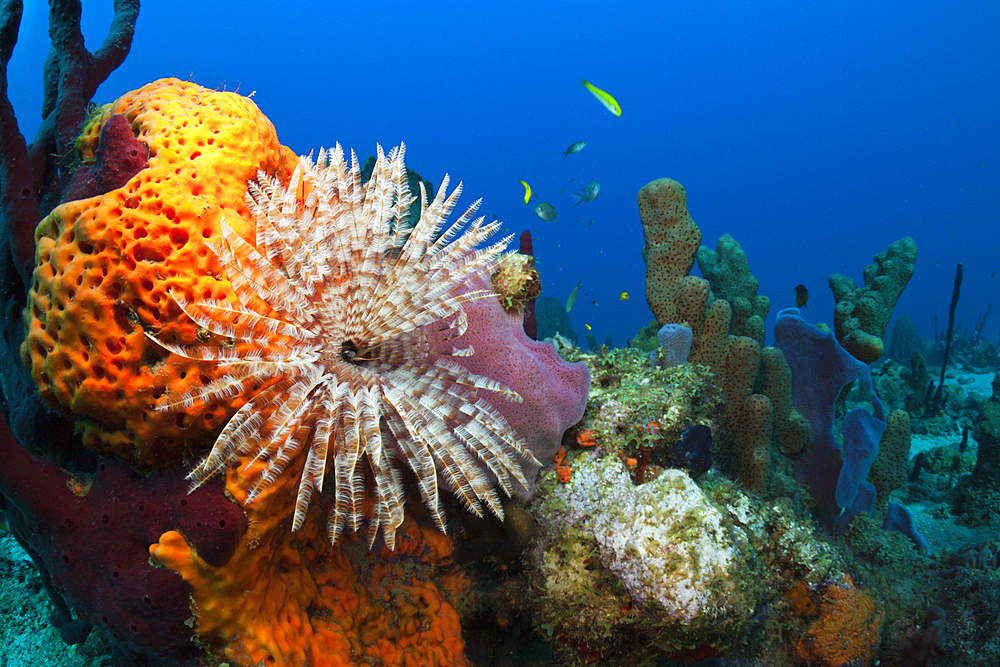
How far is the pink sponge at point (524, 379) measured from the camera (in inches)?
124

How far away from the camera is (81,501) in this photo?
7.77ft

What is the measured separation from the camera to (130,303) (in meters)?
2.17

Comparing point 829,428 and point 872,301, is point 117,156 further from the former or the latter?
point 872,301

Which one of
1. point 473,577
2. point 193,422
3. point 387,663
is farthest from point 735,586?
point 193,422

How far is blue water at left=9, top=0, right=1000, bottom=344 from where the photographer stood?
300 ft

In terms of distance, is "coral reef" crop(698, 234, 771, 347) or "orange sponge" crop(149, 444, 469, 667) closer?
"orange sponge" crop(149, 444, 469, 667)

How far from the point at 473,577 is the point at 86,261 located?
323 centimetres

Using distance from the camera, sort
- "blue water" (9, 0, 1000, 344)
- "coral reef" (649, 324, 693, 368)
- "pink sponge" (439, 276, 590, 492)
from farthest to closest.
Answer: "blue water" (9, 0, 1000, 344) < "coral reef" (649, 324, 693, 368) < "pink sponge" (439, 276, 590, 492)

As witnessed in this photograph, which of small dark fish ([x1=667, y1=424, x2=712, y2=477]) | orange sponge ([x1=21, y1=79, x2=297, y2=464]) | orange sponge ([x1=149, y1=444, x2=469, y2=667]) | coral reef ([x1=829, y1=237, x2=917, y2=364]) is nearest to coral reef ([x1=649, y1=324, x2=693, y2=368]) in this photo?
small dark fish ([x1=667, y1=424, x2=712, y2=477])

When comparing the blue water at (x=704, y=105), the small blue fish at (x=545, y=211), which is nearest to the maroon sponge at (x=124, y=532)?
the small blue fish at (x=545, y=211)

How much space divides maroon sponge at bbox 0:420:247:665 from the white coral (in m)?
0.22

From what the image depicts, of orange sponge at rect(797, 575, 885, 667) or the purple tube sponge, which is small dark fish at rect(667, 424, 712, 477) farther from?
the purple tube sponge

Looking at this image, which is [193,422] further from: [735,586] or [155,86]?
[735,586]

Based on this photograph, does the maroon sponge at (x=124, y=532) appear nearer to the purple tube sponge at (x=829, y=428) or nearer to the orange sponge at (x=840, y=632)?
the orange sponge at (x=840, y=632)
